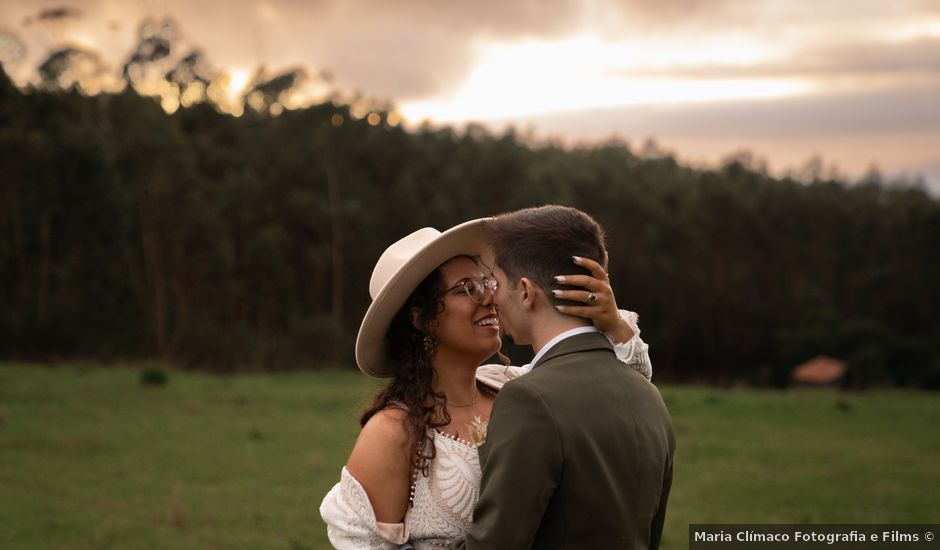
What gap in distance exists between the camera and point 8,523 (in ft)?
30.5

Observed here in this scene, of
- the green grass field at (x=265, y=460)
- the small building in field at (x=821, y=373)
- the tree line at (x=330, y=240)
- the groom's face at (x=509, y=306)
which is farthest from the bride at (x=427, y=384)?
the small building in field at (x=821, y=373)

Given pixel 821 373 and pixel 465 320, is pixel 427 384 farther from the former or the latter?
pixel 821 373

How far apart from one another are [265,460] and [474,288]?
34.8 ft

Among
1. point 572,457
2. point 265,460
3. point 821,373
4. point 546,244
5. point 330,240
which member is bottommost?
point 821,373

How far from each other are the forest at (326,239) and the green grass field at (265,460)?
521cm

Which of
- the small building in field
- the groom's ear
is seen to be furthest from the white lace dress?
the small building in field

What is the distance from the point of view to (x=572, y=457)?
2.51 m

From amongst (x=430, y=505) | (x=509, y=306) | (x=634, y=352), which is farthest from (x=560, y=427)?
(x=430, y=505)

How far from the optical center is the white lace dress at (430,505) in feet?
9.70

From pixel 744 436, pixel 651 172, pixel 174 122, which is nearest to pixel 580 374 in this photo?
pixel 744 436

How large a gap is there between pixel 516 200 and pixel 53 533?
31896mm

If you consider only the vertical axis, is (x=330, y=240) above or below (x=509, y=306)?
below

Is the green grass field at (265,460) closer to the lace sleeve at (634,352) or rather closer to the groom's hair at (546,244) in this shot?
the lace sleeve at (634,352)

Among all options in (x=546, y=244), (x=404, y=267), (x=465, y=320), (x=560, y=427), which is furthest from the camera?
(x=465, y=320)
